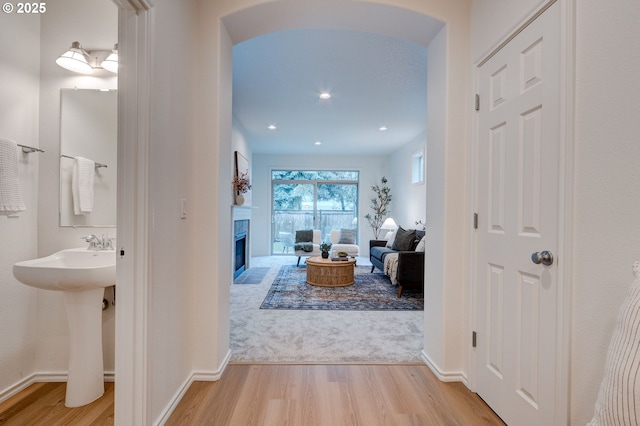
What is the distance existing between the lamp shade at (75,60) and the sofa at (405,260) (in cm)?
359

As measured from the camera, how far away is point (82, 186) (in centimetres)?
193

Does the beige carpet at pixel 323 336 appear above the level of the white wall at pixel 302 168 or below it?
below

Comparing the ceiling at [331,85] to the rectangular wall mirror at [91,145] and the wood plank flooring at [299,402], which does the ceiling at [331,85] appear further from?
the wood plank flooring at [299,402]

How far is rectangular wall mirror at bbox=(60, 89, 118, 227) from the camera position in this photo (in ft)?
6.32

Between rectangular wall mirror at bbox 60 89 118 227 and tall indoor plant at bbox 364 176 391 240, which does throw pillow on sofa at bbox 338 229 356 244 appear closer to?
tall indoor plant at bbox 364 176 391 240

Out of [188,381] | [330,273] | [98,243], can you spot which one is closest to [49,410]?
[188,381]

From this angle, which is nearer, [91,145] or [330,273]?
[91,145]

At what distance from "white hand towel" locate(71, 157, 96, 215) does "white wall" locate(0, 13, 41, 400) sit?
220 mm

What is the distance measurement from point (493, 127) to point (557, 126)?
45 centimetres

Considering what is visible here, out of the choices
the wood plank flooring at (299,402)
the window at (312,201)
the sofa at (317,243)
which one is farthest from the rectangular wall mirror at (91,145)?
the window at (312,201)

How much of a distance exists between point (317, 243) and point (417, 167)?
2.69 metres

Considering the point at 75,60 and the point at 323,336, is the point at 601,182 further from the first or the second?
the point at 75,60

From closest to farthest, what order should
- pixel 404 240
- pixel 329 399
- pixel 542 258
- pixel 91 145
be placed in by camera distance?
pixel 542 258 → pixel 329 399 → pixel 91 145 → pixel 404 240

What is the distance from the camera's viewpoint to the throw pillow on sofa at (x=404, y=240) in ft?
15.4
